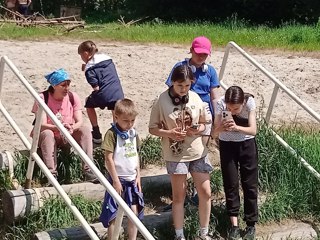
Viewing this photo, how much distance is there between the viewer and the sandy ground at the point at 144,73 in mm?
9547

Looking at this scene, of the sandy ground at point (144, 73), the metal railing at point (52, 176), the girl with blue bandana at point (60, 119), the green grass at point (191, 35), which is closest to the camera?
the metal railing at point (52, 176)

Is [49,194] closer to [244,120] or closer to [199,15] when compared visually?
[244,120]

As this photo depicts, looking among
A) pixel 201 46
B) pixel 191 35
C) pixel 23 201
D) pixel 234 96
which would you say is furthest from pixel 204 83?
pixel 191 35

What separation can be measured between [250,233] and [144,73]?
18.3 feet

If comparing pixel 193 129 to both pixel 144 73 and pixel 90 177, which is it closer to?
pixel 90 177

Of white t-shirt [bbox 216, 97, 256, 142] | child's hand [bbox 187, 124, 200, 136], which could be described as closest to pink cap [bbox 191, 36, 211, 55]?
white t-shirt [bbox 216, 97, 256, 142]

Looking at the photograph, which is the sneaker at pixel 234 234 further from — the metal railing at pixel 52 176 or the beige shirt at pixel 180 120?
the metal railing at pixel 52 176

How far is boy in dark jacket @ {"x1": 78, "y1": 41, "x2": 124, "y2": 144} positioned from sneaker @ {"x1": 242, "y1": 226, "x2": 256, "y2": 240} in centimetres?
178

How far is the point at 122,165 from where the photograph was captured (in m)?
5.21

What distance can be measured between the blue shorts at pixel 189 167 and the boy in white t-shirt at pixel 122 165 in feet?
0.94

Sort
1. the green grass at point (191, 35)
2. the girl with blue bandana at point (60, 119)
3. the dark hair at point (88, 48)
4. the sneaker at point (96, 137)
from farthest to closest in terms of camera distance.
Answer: the green grass at point (191, 35) → the sneaker at point (96, 137) → the dark hair at point (88, 48) → the girl with blue bandana at point (60, 119)

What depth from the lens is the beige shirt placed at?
533 centimetres

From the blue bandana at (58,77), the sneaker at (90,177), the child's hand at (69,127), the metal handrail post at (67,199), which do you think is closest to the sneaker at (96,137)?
the sneaker at (90,177)

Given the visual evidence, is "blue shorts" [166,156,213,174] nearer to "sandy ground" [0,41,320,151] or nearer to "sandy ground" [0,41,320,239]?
"sandy ground" [0,41,320,239]
